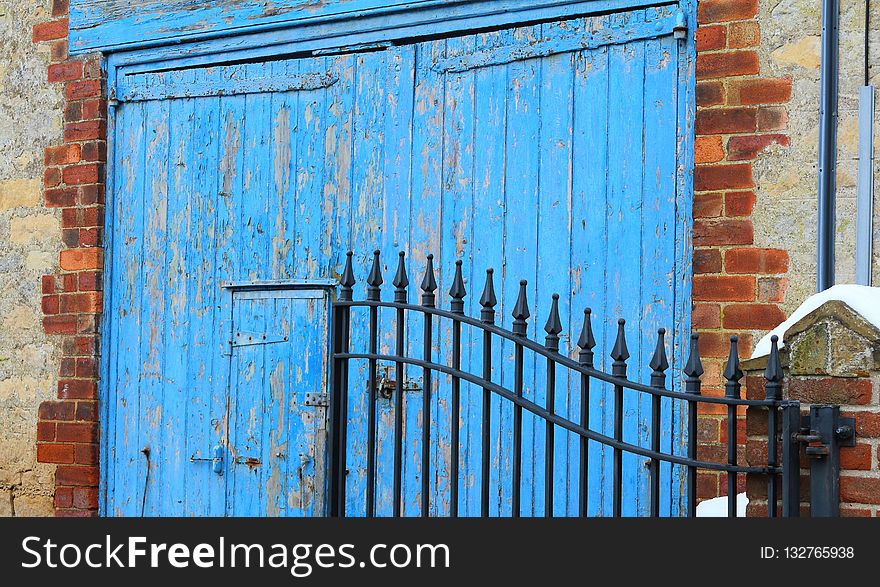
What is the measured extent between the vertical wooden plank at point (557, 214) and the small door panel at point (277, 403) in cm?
102

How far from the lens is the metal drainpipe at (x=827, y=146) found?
4.02 meters

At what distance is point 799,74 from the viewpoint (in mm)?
4129

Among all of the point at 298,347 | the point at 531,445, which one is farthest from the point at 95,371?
the point at 531,445

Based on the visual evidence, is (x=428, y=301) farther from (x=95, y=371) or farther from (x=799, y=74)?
(x=95, y=371)

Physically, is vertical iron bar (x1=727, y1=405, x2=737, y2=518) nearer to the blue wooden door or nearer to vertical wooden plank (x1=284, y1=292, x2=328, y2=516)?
the blue wooden door

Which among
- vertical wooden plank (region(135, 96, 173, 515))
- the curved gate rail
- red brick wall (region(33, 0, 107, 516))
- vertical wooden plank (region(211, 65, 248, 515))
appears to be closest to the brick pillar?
the curved gate rail

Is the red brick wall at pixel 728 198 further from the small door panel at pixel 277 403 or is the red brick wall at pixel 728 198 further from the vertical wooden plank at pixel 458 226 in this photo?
the small door panel at pixel 277 403

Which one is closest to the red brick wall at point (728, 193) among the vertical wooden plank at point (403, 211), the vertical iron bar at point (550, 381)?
the vertical iron bar at point (550, 381)

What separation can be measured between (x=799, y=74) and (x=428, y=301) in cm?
171

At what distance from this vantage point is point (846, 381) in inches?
119

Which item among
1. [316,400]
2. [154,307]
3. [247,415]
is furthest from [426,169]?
[154,307]

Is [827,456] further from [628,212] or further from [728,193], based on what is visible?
[628,212]

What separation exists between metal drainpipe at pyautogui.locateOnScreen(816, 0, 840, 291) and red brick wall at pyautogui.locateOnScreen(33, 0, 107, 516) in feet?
10.8

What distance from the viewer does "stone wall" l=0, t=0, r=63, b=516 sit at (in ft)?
18.6
